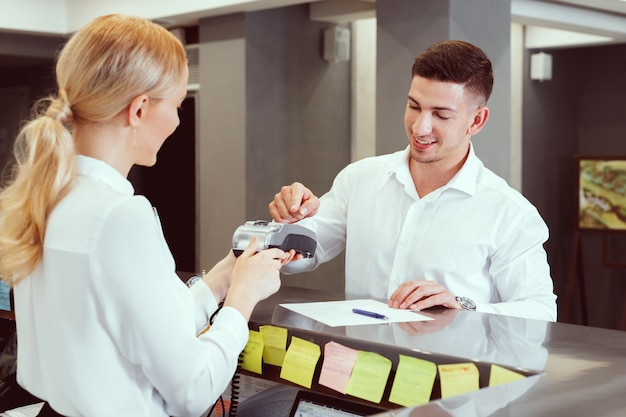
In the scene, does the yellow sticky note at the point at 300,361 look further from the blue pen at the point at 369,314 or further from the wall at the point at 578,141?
the wall at the point at 578,141

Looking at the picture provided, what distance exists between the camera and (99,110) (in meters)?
1.42

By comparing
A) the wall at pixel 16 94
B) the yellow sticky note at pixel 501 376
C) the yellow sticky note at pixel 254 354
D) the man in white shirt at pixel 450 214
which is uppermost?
the wall at pixel 16 94

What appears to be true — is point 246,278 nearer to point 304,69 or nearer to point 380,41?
point 380,41

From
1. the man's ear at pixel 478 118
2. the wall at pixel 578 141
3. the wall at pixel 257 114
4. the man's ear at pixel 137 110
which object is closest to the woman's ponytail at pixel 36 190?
the man's ear at pixel 137 110

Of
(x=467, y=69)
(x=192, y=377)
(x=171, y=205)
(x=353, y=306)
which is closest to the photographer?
(x=192, y=377)

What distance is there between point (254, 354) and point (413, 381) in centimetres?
43

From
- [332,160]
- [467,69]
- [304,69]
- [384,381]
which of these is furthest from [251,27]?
[384,381]

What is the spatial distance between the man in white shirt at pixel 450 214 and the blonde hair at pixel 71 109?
0.91 m

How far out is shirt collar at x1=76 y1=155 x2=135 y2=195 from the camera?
Answer: 1419 mm

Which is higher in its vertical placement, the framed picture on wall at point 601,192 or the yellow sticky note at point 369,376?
the framed picture on wall at point 601,192

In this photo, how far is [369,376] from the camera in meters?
1.56

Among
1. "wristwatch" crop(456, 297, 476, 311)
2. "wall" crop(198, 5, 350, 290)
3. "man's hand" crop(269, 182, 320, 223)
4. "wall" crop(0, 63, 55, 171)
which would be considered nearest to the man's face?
"man's hand" crop(269, 182, 320, 223)

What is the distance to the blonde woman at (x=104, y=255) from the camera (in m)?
1.33

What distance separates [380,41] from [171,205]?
Answer: 296 centimetres
